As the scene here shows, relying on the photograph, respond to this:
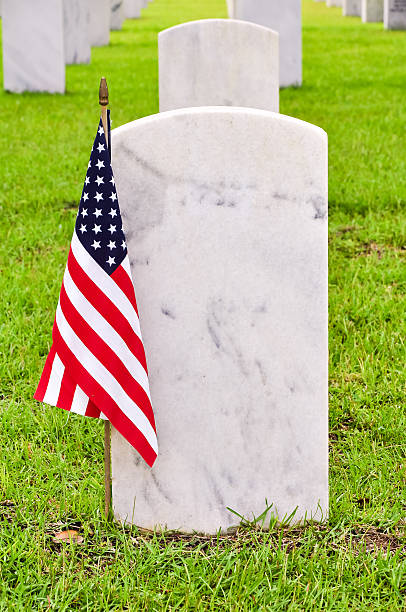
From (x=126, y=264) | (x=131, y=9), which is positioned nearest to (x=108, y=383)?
(x=126, y=264)

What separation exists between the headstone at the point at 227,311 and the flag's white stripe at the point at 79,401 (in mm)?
108

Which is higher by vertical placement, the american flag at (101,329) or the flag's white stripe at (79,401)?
the american flag at (101,329)

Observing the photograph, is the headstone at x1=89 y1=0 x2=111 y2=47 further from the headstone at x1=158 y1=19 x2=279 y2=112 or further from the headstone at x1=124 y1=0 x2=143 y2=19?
the headstone at x1=158 y1=19 x2=279 y2=112

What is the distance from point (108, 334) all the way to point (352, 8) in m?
24.7

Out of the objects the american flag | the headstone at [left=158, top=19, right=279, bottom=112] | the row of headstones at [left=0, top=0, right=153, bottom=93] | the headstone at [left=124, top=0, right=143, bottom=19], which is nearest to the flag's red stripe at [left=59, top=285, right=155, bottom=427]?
the american flag

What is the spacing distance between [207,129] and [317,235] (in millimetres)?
379

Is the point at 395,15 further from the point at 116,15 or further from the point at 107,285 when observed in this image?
the point at 107,285

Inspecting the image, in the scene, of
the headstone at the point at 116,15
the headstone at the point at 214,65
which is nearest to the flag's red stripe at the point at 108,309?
the headstone at the point at 214,65

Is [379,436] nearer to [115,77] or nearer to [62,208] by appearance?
[62,208]

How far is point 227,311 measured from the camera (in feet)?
7.12

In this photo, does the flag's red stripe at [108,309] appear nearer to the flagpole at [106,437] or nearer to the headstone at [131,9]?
the flagpole at [106,437]

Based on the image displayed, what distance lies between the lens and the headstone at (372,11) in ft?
70.3

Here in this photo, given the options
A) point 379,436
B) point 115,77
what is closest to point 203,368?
point 379,436

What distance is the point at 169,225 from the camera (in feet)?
7.00
